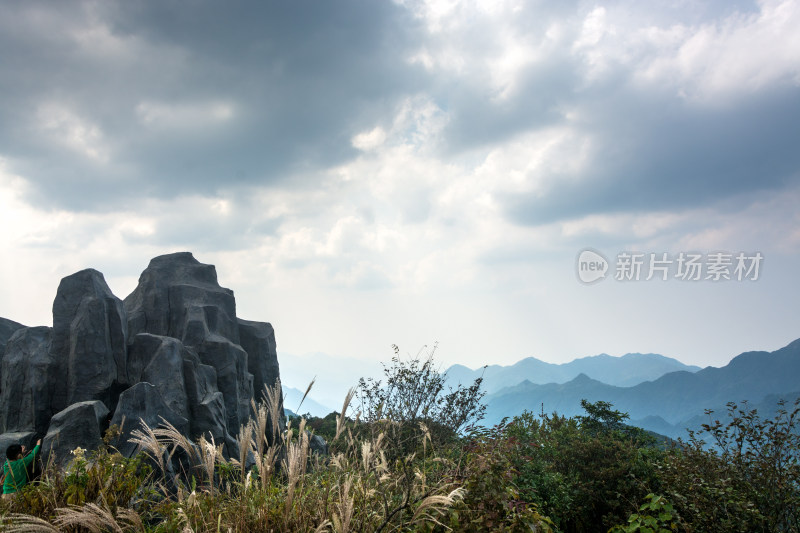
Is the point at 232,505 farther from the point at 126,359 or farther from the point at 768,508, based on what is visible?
the point at 126,359

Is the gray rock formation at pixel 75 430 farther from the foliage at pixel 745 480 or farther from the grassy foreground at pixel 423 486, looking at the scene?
the foliage at pixel 745 480

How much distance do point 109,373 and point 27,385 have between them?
2.04m

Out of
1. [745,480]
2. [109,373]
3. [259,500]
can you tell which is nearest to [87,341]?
[109,373]

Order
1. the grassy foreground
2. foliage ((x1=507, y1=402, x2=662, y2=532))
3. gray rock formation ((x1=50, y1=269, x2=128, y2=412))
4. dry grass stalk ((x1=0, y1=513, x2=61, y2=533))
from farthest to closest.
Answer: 1. gray rock formation ((x1=50, y1=269, x2=128, y2=412))
2. foliage ((x1=507, y1=402, x2=662, y2=532))
3. the grassy foreground
4. dry grass stalk ((x1=0, y1=513, x2=61, y2=533))

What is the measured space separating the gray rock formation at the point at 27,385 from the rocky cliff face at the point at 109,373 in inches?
1.1

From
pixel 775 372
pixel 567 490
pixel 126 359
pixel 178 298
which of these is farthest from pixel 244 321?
pixel 775 372

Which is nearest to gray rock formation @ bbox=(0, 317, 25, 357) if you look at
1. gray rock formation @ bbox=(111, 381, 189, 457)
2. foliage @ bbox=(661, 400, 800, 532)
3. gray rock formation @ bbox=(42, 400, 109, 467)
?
gray rock formation @ bbox=(42, 400, 109, 467)

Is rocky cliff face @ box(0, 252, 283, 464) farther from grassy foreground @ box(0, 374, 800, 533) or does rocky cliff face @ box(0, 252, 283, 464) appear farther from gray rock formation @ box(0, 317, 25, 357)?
grassy foreground @ box(0, 374, 800, 533)

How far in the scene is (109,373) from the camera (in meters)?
14.6

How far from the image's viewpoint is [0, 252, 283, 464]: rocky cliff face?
41.0 feet

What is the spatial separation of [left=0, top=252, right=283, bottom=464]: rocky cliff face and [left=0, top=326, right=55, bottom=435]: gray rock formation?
27mm

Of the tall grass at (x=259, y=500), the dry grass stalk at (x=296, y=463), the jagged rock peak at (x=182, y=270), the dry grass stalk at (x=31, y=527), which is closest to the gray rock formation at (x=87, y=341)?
the jagged rock peak at (x=182, y=270)

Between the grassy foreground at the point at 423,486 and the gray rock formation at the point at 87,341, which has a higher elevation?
the gray rock formation at the point at 87,341

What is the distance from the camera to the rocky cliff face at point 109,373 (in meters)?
12.5
